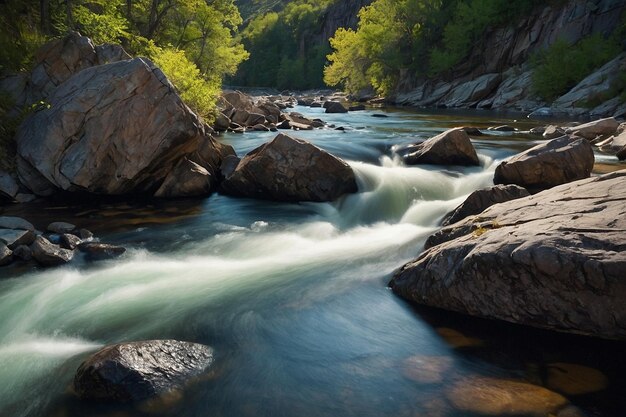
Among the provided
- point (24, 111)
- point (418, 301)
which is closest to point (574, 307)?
point (418, 301)

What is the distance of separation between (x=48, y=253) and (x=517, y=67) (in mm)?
48296

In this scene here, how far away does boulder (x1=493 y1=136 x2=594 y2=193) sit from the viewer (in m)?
9.59

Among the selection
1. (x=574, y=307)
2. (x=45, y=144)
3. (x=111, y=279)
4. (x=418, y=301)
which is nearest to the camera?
(x=574, y=307)

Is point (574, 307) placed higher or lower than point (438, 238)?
lower

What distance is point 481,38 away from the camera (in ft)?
175

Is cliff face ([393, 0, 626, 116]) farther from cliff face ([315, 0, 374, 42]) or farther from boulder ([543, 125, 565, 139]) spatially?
cliff face ([315, 0, 374, 42])

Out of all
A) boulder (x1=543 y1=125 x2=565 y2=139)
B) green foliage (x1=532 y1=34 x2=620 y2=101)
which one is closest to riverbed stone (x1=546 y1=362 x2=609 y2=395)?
boulder (x1=543 y1=125 x2=565 y2=139)

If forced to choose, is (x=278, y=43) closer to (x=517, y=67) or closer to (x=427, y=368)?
(x=517, y=67)

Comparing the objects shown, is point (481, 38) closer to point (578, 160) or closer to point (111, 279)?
point (578, 160)

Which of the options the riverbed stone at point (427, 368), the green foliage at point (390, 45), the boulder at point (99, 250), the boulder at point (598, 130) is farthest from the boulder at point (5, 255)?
the green foliage at point (390, 45)

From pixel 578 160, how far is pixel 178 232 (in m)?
8.56

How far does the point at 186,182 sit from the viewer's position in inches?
469

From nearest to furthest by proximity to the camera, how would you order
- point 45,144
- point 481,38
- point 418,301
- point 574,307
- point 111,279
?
point 574,307
point 418,301
point 111,279
point 45,144
point 481,38

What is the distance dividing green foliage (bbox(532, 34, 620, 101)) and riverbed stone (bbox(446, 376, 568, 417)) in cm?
3742
